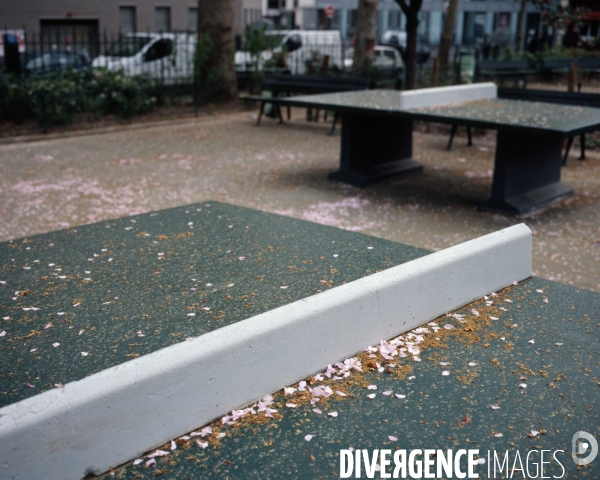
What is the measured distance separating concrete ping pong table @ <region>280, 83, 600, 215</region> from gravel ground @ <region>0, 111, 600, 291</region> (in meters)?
0.23

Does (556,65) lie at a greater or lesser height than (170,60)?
greater

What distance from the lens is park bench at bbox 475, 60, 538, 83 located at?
1627 cm

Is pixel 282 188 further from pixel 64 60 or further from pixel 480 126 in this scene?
pixel 64 60

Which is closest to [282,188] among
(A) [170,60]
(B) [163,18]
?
(A) [170,60]

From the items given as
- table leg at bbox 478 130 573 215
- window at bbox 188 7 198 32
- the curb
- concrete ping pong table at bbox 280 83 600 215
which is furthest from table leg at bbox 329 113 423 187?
window at bbox 188 7 198 32

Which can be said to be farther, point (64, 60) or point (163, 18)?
point (163, 18)

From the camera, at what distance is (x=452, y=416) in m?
2.54

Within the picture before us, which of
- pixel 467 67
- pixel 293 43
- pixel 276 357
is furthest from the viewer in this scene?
pixel 293 43

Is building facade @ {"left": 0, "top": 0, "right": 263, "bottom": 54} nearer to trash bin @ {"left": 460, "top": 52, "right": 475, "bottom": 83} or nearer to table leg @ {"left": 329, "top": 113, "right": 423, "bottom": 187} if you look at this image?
trash bin @ {"left": 460, "top": 52, "right": 475, "bottom": 83}

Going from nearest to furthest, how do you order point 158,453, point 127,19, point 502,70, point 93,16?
point 158,453
point 502,70
point 93,16
point 127,19

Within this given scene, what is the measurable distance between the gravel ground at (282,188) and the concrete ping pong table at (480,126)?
230 mm

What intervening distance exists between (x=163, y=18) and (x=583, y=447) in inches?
1305

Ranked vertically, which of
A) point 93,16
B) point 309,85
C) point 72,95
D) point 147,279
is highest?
point 93,16

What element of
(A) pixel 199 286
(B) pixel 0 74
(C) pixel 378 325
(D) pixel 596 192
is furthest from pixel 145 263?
(B) pixel 0 74
